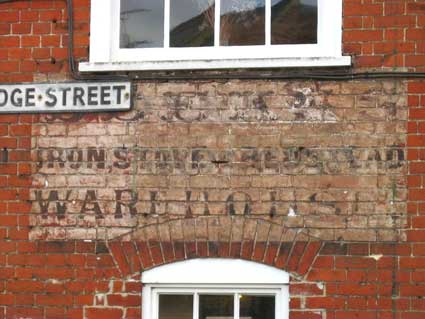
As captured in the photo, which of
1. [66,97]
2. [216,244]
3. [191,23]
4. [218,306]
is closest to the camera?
[216,244]

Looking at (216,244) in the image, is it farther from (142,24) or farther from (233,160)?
(142,24)

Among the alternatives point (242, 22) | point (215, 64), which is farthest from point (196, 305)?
point (242, 22)

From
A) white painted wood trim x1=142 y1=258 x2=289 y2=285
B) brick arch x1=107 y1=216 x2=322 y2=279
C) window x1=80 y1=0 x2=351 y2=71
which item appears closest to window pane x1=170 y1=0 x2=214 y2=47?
window x1=80 y1=0 x2=351 y2=71

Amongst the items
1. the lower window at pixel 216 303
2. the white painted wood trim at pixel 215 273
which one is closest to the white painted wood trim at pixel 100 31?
the white painted wood trim at pixel 215 273

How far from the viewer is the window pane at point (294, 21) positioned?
6070 mm

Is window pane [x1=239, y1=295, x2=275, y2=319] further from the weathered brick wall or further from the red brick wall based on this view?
the weathered brick wall

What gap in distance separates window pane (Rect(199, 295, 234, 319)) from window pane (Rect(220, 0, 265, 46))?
194 centimetres

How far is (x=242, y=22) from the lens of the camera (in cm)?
618

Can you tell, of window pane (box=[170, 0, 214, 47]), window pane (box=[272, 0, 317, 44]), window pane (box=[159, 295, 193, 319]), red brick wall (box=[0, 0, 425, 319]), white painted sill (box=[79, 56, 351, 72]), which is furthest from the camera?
window pane (box=[170, 0, 214, 47])

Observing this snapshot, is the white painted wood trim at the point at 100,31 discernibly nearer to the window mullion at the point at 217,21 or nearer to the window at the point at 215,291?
the window mullion at the point at 217,21

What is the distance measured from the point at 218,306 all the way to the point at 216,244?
49 centimetres

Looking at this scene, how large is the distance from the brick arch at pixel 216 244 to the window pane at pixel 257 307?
31 cm

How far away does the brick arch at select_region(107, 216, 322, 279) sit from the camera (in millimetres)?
5750

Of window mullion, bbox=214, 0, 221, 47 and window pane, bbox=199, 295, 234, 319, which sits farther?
window mullion, bbox=214, 0, 221, 47
